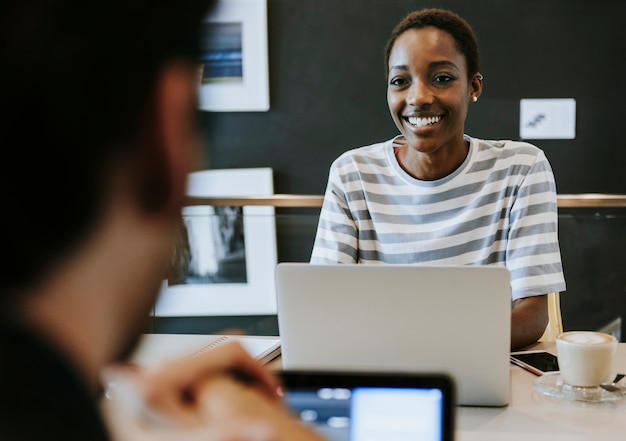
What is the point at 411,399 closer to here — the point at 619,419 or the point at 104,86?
the point at 104,86

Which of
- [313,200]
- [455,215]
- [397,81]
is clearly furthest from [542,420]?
[313,200]

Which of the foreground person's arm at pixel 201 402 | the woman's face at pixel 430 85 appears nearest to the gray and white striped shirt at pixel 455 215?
the woman's face at pixel 430 85

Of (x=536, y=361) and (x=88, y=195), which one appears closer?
(x=88, y=195)

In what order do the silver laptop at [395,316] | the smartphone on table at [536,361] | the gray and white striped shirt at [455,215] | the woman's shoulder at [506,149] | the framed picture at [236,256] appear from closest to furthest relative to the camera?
the silver laptop at [395,316], the smartphone on table at [536,361], the gray and white striped shirt at [455,215], the woman's shoulder at [506,149], the framed picture at [236,256]

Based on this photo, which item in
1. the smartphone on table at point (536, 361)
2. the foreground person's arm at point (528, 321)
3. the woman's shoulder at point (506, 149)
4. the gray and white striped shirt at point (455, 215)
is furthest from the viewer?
the woman's shoulder at point (506, 149)

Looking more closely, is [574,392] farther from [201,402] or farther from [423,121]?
[201,402]

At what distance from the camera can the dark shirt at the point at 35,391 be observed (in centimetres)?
19

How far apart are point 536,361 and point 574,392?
21 centimetres

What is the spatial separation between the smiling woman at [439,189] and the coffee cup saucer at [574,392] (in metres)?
0.43

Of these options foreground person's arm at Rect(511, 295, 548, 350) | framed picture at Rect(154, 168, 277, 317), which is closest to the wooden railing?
framed picture at Rect(154, 168, 277, 317)

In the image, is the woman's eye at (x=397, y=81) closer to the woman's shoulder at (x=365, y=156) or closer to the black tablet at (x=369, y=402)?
the woman's shoulder at (x=365, y=156)

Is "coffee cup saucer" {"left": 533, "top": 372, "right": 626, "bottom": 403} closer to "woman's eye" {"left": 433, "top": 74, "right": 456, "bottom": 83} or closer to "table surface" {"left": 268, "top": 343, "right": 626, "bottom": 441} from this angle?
"table surface" {"left": 268, "top": 343, "right": 626, "bottom": 441}

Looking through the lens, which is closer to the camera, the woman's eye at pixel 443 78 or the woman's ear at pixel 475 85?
the woman's eye at pixel 443 78

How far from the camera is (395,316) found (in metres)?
1.03
